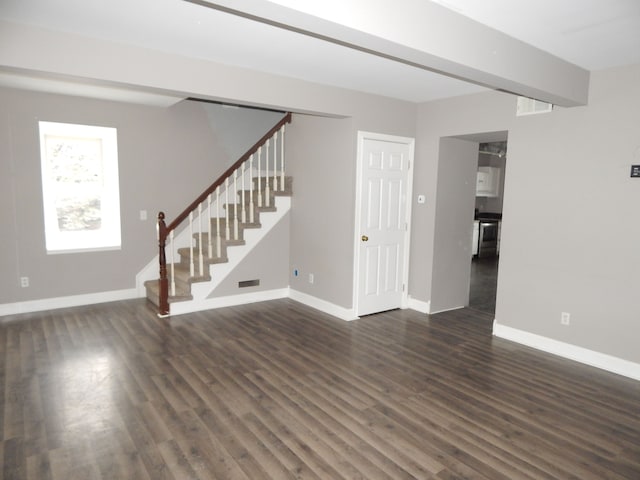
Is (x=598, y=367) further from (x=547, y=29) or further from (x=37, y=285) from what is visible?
(x=37, y=285)

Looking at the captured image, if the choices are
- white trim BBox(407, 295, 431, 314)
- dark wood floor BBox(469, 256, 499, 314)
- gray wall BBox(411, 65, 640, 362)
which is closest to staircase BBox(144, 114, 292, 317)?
white trim BBox(407, 295, 431, 314)

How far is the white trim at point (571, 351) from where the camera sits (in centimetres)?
354

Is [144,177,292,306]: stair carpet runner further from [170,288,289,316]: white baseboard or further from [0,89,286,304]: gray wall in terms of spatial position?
[0,89,286,304]: gray wall

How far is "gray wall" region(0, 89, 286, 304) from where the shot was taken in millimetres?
4699

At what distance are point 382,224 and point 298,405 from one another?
2703mm

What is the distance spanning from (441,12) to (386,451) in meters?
2.63

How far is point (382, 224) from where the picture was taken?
507cm

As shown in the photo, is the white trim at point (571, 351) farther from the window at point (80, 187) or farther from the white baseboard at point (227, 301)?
the window at point (80, 187)

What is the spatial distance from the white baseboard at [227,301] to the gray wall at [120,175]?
1099mm

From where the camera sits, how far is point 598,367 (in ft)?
12.1

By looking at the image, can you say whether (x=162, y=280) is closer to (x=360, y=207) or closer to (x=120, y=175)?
(x=120, y=175)

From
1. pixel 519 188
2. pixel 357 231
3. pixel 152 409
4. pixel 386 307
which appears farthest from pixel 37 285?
pixel 519 188

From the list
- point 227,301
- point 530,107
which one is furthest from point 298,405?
point 530,107

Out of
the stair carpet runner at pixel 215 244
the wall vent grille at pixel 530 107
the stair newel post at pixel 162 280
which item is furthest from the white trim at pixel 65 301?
the wall vent grille at pixel 530 107
